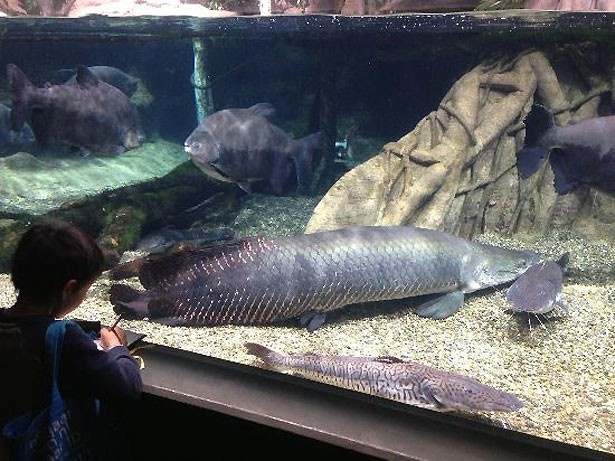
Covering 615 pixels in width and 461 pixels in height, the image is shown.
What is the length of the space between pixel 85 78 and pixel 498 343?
4.30m

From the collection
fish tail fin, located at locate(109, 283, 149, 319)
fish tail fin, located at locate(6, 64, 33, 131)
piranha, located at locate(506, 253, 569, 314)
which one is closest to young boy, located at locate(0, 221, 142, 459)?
fish tail fin, located at locate(109, 283, 149, 319)

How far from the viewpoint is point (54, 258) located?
1.79 m

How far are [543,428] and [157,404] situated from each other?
175 cm

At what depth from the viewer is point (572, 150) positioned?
441 cm

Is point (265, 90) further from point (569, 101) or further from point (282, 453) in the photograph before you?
point (282, 453)

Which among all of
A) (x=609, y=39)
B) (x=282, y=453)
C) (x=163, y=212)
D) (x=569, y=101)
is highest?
(x=609, y=39)

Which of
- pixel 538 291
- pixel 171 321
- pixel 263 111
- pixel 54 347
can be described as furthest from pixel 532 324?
pixel 263 111

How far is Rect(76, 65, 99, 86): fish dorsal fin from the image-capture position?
4.82 meters

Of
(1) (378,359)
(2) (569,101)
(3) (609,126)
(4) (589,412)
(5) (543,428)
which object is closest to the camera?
(5) (543,428)

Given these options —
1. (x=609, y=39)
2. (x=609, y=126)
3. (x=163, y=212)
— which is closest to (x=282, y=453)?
(x=609, y=126)

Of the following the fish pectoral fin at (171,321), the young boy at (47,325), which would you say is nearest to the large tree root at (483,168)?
the fish pectoral fin at (171,321)

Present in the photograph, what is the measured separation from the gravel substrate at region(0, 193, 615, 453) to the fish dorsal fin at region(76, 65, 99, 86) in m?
1.87

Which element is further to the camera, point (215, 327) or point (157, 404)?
point (215, 327)

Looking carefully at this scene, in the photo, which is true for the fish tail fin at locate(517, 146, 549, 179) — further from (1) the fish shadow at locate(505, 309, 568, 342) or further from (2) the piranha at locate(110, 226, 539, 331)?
(1) the fish shadow at locate(505, 309, 568, 342)
